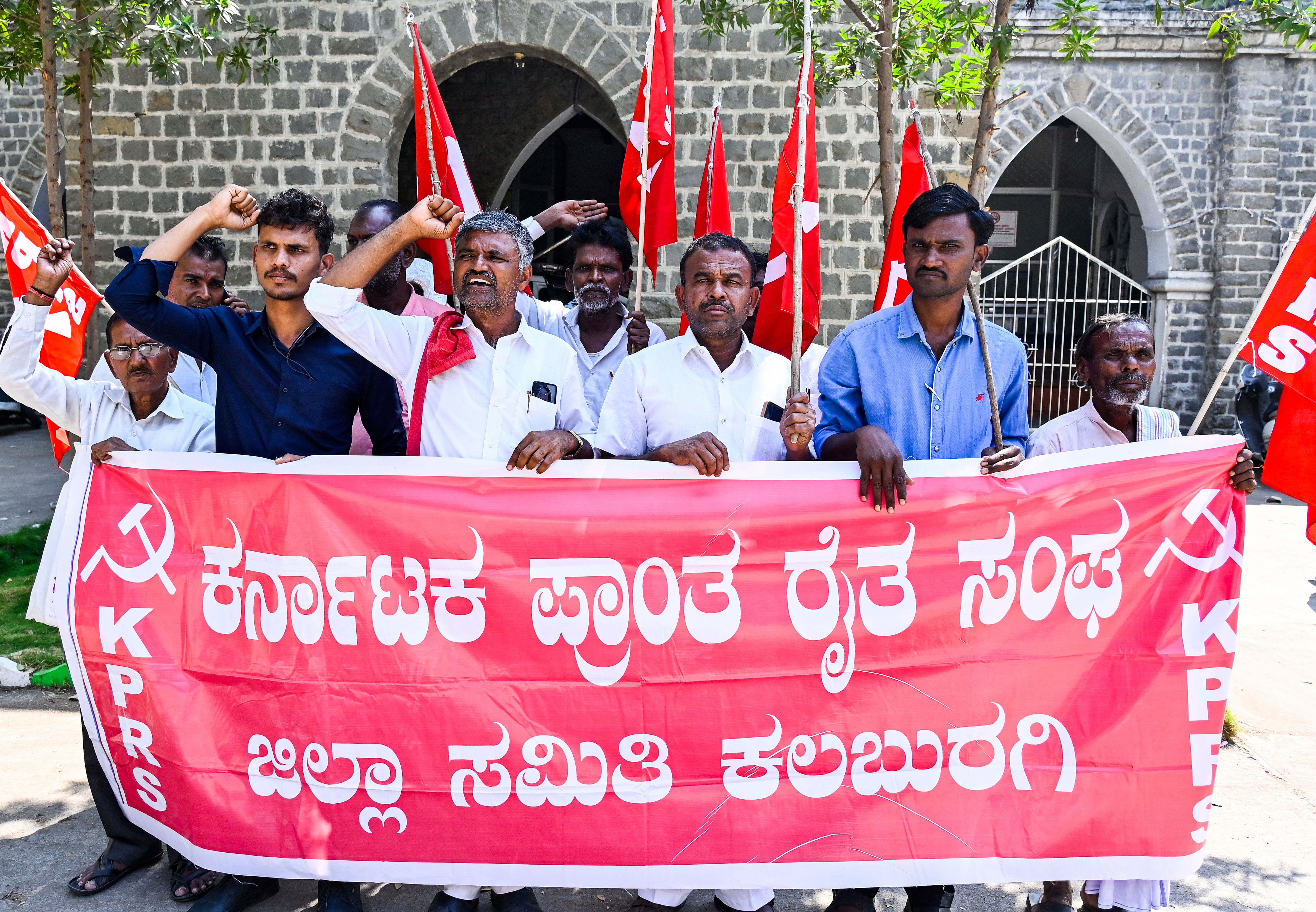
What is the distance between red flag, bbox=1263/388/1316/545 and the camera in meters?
3.14

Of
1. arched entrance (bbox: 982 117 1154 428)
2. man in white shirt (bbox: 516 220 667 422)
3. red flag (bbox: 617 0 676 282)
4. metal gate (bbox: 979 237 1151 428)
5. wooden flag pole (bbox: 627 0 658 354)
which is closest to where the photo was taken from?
man in white shirt (bbox: 516 220 667 422)

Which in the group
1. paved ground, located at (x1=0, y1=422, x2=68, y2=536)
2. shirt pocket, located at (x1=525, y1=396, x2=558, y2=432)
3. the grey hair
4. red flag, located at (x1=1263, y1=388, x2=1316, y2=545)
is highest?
the grey hair

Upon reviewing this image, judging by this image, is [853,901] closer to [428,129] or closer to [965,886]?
[965,886]

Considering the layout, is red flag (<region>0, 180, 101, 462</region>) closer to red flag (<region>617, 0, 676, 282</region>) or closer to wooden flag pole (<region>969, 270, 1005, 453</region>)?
red flag (<region>617, 0, 676, 282</region>)

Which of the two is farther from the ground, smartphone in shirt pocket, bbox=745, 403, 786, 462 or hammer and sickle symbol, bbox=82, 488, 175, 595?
smartphone in shirt pocket, bbox=745, 403, 786, 462

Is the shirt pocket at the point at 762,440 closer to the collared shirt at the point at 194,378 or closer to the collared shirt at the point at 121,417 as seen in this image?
the collared shirt at the point at 121,417

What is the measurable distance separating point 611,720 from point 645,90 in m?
3.53

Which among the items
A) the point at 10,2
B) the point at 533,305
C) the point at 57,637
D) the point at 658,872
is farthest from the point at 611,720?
the point at 10,2

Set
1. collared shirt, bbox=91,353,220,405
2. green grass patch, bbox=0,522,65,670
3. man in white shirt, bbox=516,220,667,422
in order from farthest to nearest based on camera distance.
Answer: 1. green grass patch, bbox=0,522,65,670
2. man in white shirt, bbox=516,220,667,422
3. collared shirt, bbox=91,353,220,405

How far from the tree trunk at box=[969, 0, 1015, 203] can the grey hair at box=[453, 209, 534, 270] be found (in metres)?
2.65

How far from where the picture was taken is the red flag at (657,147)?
207 inches

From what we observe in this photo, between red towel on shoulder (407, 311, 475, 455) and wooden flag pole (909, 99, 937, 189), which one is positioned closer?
red towel on shoulder (407, 311, 475, 455)

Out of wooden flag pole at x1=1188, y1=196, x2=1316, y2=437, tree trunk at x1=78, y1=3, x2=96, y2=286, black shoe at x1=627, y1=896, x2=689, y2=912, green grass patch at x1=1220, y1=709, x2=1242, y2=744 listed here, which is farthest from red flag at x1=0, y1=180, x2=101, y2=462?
green grass patch at x1=1220, y1=709, x2=1242, y2=744

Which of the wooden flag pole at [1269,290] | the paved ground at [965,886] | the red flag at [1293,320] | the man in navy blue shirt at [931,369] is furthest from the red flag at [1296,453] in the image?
the paved ground at [965,886]
